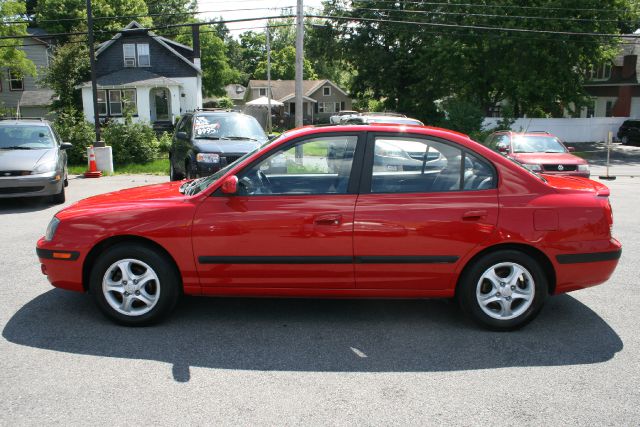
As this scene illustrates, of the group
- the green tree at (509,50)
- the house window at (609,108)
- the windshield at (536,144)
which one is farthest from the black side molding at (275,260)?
the house window at (609,108)

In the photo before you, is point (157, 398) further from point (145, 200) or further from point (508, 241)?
point (508, 241)

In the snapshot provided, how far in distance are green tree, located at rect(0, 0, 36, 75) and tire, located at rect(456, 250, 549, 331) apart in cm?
2784

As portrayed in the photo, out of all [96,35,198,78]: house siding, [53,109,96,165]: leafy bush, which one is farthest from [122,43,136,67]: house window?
[53,109,96,165]: leafy bush

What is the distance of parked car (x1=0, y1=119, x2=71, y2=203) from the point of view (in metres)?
9.98

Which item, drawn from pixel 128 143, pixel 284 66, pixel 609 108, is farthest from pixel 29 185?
pixel 284 66

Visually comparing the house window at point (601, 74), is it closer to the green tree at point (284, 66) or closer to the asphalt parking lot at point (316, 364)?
the asphalt parking lot at point (316, 364)

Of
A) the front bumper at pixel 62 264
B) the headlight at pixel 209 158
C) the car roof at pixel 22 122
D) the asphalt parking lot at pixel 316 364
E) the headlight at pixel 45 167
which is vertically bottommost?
the asphalt parking lot at pixel 316 364

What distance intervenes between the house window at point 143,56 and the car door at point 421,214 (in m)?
36.5

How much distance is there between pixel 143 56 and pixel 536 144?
3075 cm

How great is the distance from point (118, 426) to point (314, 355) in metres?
1.47

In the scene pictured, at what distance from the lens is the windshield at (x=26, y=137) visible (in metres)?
11.1

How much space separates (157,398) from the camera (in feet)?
11.4

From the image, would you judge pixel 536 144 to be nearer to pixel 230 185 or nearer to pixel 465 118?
pixel 230 185

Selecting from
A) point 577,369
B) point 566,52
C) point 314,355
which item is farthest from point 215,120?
point 566,52
